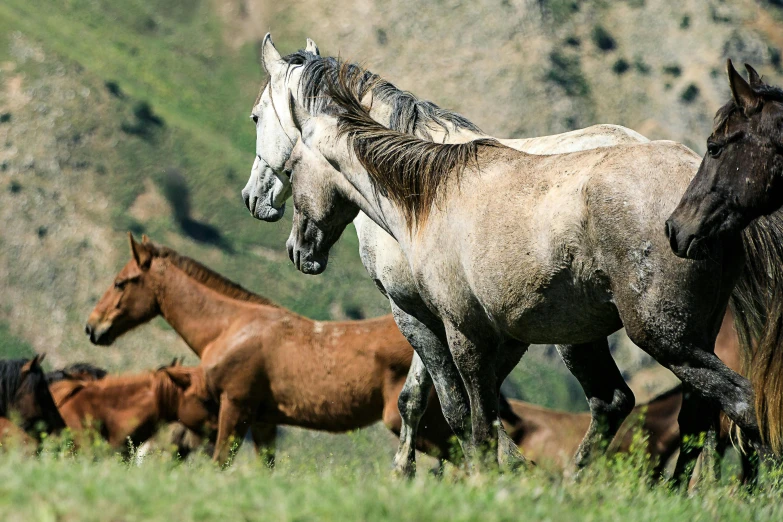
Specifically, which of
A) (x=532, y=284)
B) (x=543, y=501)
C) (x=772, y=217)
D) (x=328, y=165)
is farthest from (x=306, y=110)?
(x=543, y=501)

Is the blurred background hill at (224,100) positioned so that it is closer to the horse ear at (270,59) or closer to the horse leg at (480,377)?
the horse ear at (270,59)

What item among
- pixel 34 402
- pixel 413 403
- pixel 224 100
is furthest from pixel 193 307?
pixel 224 100

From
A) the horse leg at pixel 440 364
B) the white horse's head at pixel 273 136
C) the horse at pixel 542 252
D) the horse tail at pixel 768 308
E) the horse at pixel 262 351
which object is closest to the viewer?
the horse at pixel 542 252

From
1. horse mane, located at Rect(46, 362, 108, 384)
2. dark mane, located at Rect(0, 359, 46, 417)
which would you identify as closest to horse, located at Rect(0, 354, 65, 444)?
dark mane, located at Rect(0, 359, 46, 417)

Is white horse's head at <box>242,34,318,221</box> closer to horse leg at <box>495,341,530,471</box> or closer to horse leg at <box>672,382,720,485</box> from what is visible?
horse leg at <box>495,341,530,471</box>

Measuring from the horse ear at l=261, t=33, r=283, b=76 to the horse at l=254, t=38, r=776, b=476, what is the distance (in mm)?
2276

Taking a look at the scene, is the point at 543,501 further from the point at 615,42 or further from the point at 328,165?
the point at 615,42

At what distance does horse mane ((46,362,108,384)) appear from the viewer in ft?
40.7

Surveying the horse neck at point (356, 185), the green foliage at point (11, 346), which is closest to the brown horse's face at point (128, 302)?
the horse neck at point (356, 185)

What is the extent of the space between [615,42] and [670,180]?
7606 cm

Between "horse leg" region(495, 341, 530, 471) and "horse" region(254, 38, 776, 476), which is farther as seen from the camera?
"horse leg" region(495, 341, 530, 471)

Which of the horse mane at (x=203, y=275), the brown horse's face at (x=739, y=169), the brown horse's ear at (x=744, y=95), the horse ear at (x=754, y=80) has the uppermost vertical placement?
the horse ear at (x=754, y=80)

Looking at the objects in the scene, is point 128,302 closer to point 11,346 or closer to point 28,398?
point 28,398

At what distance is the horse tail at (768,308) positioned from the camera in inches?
224
